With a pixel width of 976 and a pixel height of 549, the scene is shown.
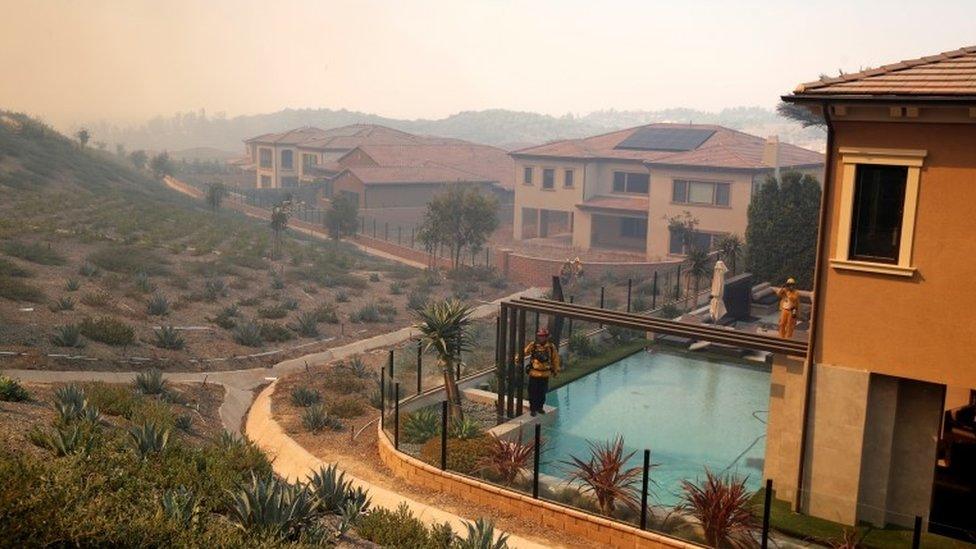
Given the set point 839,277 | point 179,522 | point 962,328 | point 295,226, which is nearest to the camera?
point 179,522

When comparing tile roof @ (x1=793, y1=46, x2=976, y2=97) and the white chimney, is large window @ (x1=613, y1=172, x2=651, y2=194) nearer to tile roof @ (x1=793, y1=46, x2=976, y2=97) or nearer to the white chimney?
the white chimney

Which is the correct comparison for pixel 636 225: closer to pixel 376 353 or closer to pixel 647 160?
pixel 647 160

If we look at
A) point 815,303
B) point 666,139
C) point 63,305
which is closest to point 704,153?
point 666,139

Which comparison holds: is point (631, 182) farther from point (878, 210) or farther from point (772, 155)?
point (878, 210)

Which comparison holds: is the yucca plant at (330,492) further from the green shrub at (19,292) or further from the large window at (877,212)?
the green shrub at (19,292)

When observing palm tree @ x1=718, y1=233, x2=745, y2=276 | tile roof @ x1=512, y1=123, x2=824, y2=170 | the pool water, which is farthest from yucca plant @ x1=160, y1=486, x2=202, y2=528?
tile roof @ x1=512, y1=123, x2=824, y2=170

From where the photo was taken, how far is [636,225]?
201 ft

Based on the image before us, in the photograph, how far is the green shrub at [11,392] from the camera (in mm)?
15594

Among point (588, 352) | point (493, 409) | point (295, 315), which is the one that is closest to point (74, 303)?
point (295, 315)

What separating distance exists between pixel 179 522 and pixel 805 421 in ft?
36.1

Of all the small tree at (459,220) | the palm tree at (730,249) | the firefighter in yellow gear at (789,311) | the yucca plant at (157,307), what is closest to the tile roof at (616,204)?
the small tree at (459,220)

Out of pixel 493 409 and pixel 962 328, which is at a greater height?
pixel 962 328

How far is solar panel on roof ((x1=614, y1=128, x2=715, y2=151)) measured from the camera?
6224 cm

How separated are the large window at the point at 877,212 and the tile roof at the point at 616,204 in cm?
4420
